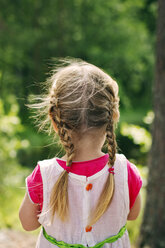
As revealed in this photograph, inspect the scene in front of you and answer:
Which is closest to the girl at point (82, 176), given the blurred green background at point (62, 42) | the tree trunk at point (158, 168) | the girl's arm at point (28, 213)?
the girl's arm at point (28, 213)

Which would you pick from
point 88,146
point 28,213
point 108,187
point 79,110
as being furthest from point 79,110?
point 28,213

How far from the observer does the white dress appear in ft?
4.76

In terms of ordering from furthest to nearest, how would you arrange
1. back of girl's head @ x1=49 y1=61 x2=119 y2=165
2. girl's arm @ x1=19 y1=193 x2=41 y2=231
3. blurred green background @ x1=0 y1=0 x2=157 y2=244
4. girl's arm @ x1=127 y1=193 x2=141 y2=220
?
1. blurred green background @ x1=0 y1=0 x2=157 y2=244
2. girl's arm @ x1=127 y1=193 x2=141 y2=220
3. girl's arm @ x1=19 y1=193 x2=41 y2=231
4. back of girl's head @ x1=49 y1=61 x2=119 y2=165

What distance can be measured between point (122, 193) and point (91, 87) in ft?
1.87

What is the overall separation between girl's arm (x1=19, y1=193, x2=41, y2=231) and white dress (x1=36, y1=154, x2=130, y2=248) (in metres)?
0.06

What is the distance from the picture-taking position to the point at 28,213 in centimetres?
153

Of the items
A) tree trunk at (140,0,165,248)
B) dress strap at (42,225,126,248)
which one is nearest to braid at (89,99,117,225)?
dress strap at (42,225,126,248)

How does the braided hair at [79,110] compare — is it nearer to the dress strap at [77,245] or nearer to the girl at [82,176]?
the girl at [82,176]

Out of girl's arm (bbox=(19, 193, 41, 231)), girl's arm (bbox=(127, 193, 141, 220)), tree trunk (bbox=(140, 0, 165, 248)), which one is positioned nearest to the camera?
girl's arm (bbox=(19, 193, 41, 231))

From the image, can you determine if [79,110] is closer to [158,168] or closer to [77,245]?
[77,245]

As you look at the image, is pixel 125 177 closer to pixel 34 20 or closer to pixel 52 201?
pixel 52 201

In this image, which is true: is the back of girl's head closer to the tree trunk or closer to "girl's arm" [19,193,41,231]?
"girl's arm" [19,193,41,231]

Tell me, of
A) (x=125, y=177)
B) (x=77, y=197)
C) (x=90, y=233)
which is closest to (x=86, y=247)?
(x=90, y=233)

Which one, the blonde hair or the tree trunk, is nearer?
the blonde hair
